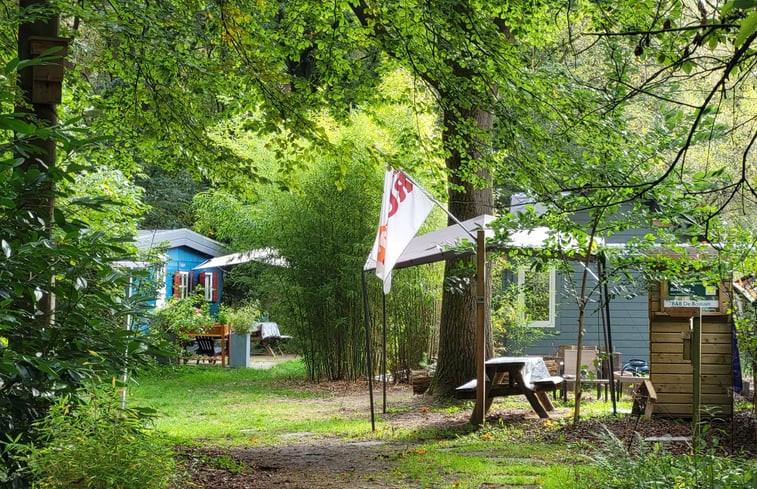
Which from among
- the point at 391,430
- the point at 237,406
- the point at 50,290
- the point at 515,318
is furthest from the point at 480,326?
the point at 515,318

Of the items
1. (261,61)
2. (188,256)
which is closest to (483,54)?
(261,61)

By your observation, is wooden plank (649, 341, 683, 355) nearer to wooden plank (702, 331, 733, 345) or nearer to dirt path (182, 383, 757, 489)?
wooden plank (702, 331, 733, 345)

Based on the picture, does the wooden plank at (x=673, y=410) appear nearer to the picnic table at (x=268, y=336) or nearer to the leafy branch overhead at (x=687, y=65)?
the leafy branch overhead at (x=687, y=65)

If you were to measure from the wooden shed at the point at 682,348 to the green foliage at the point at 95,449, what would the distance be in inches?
242

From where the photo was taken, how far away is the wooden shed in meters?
8.54

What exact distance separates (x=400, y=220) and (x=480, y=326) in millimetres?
1318

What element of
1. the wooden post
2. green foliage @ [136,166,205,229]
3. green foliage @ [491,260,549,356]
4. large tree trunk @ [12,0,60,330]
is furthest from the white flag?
green foliage @ [136,166,205,229]

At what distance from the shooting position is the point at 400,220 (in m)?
8.78

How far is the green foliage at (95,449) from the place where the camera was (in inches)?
131

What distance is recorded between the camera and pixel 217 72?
27.4ft

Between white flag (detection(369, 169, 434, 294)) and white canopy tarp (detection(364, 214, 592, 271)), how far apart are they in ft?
1.54

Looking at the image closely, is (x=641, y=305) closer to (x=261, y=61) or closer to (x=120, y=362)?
(x=261, y=61)

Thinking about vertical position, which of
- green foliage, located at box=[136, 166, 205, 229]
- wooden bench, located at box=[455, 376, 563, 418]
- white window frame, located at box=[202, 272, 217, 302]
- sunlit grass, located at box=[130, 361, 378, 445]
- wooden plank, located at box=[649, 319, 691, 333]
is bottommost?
sunlit grass, located at box=[130, 361, 378, 445]

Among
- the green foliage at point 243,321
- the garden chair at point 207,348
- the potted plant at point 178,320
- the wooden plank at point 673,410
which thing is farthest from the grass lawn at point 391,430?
the garden chair at point 207,348
